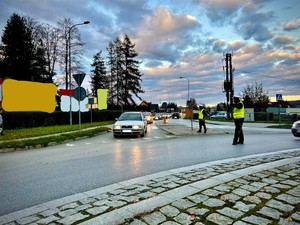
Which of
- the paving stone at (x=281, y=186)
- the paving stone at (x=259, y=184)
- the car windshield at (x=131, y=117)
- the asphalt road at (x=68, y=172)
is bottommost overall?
the asphalt road at (x=68, y=172)

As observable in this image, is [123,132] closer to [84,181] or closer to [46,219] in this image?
[84,181]

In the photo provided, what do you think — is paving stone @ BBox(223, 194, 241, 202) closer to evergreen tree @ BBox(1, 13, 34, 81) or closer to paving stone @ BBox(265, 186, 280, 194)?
paving stone @ BBox(265, 186, 280, 194)

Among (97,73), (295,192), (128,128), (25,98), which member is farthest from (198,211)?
(97,73)

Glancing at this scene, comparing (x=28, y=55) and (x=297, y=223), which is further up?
(x=28, y=55)

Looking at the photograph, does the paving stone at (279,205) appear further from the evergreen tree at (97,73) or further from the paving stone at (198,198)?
the evergreen tree at (97,73)

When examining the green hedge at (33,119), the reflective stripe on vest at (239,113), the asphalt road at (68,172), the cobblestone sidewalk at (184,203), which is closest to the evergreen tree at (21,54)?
the green hedge at (33,119)

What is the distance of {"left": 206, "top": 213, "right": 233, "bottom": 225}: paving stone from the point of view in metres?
3.06

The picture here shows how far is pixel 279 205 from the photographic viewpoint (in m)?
3.58

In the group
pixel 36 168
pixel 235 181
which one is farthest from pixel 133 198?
pixel 36 168

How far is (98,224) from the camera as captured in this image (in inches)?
120

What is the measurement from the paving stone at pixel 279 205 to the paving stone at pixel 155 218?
153 centimetres

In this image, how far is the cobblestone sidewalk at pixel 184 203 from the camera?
10.4 feet

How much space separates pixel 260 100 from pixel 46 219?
67660 millimetres

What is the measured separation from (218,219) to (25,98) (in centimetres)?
2492
